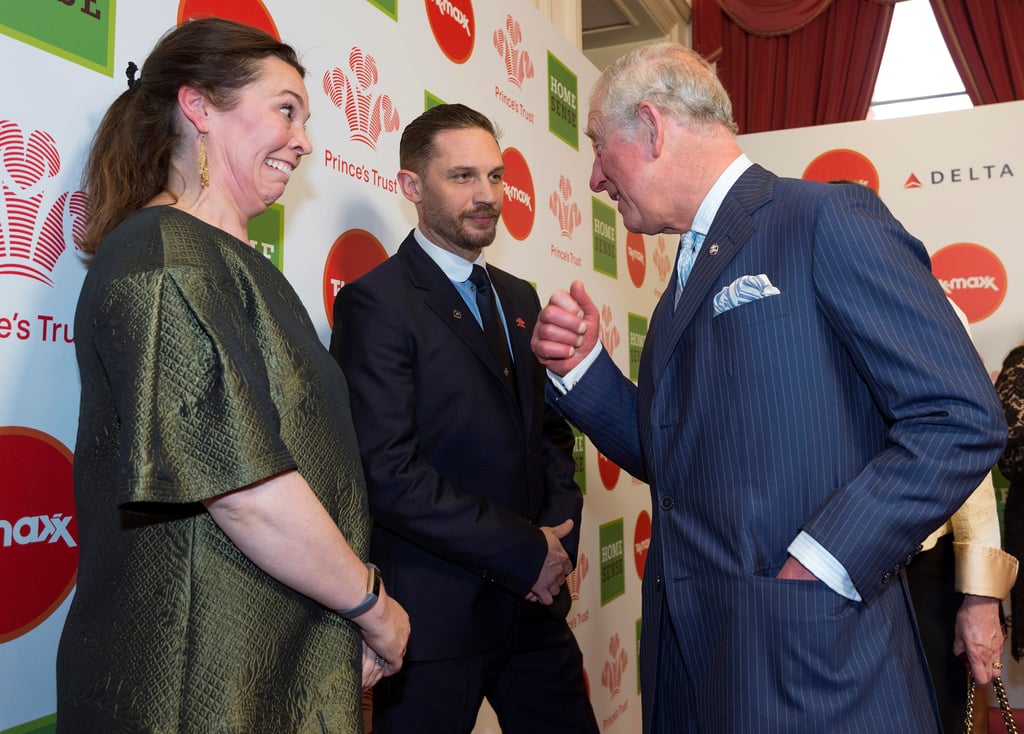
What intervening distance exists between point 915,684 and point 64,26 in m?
1.71

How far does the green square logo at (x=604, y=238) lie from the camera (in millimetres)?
3900

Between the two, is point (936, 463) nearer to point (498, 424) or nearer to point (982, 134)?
point (498, 424)

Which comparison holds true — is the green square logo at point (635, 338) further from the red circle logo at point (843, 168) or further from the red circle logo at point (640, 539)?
the red circle logo at point (843, 168)

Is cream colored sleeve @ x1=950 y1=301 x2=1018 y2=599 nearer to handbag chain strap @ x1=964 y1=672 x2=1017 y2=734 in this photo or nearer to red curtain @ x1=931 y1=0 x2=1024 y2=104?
handbag chain strap @ x1=964 y1=672 x2=1017 y2=734

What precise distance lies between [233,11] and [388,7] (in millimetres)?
653

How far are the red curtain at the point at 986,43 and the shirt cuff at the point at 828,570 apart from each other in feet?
17.4

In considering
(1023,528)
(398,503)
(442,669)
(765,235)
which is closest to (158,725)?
(398,503)

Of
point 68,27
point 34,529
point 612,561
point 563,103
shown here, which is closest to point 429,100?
point 563,103

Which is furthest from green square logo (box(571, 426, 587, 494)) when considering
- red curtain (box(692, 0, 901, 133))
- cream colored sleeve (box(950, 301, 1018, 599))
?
red curtain (box(692, 0, 901, 133))

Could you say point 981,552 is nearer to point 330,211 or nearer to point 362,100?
point 330,211

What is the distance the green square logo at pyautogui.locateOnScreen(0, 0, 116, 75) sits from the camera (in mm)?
1442

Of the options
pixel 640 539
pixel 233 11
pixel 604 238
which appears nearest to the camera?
pixel 233 11

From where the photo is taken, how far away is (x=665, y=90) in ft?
5.41

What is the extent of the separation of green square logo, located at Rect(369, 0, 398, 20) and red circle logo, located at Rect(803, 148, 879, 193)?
2.96 m
